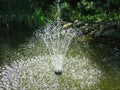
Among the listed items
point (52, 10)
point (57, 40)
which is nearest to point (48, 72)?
point (57, 40)

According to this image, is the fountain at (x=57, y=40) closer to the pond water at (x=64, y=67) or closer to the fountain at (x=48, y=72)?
the fountain at (x=48, y=72)

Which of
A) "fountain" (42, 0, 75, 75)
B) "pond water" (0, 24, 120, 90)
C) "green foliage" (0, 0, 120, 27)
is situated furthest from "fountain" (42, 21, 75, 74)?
"green foliage" (0, 0, 120, 27)

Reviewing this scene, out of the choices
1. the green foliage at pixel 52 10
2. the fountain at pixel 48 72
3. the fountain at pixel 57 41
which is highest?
the green foliage at pixel 52 10

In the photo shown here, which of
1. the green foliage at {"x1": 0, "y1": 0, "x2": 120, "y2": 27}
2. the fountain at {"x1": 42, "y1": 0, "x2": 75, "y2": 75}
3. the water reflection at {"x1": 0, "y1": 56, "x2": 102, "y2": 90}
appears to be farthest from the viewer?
the fountain at {"x1": 42, "y1": 0, "x2": 75, "y2": 75}

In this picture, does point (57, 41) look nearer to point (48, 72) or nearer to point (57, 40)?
point (57, 40)

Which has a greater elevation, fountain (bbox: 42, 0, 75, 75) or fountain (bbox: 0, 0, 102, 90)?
fountain (bbox: 0, 0, 102, 90)

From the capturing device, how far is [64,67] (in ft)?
40.9

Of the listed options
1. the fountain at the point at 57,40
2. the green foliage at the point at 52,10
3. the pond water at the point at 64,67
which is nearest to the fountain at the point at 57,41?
the fountain at the point at 57,40

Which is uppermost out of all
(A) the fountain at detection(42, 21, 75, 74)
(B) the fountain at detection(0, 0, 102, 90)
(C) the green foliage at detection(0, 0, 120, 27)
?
(C) the green foliage at detection(0, 0, 120, 27)

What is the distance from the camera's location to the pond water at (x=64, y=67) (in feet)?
34.4

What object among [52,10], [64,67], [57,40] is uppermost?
[52,10]

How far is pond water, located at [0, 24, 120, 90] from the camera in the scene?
34.4 ft

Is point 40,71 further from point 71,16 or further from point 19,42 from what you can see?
point 71,16

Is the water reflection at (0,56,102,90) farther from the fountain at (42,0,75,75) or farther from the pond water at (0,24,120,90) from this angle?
the fountain at (42,0,75,75)
